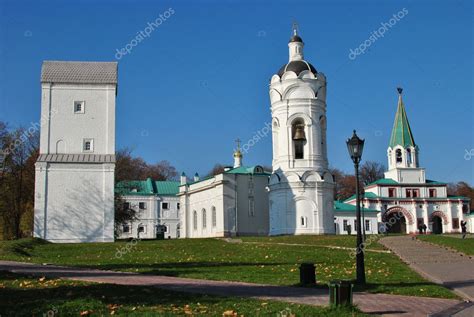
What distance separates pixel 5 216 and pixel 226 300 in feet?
131

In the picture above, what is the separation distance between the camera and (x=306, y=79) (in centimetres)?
4816

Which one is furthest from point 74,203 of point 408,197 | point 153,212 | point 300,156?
point 408,197

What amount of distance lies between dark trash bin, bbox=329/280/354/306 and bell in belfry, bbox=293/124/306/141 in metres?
36.2

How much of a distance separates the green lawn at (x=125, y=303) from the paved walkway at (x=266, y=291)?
909mm

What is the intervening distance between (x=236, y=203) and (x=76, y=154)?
1619 centimetres

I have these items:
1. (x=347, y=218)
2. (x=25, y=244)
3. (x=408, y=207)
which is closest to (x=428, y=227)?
(x=408, y=207)

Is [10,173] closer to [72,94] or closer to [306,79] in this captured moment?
[72,94]

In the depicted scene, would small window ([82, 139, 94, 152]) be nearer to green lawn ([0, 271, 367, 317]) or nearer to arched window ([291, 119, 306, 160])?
arched window ([291, 119, 306, 160])

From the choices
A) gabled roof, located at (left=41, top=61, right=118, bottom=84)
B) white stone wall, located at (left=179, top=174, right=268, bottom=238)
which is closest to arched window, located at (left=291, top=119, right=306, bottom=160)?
white stone wall, located at (left=179, top=174, right=268, bottom=238)

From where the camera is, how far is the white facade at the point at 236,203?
52031 millimetres

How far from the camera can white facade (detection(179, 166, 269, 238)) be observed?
5203 centimetres

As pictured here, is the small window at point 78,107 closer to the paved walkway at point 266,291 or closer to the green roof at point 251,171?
the green roof at point 251,171

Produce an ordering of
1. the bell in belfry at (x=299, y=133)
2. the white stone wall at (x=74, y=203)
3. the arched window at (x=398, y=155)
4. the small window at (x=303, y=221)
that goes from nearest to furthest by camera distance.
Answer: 1. the white stone wall at (x=74, y=203)
2. the small window at (x=303, y=221)
3. the bell in belfry at (x=299, y=133)
4. the arched window at (x=398, y=155)

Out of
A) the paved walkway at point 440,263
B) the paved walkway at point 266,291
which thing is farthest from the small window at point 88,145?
the paved walkway at point 266,291
